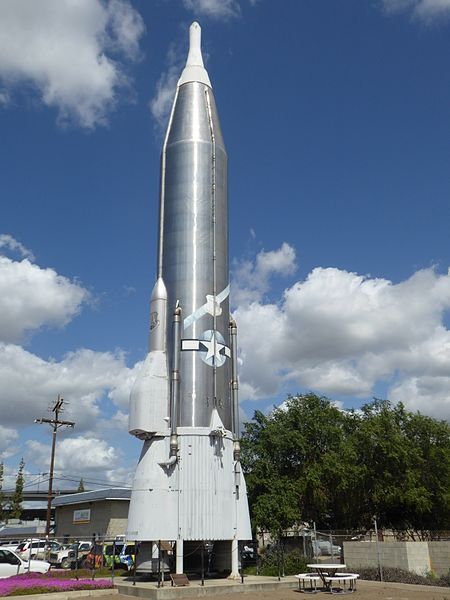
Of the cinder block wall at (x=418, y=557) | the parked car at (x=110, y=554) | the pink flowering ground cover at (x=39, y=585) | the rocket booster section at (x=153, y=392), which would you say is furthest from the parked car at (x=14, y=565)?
the cinder block wall at (x=418, y=557)

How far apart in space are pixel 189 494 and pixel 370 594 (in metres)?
7.31

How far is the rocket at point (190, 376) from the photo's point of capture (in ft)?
77.7

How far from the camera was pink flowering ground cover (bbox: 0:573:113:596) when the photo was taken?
2027cm

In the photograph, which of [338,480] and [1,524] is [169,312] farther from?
[1,524]

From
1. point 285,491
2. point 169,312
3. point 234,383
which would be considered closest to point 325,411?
point 285,491

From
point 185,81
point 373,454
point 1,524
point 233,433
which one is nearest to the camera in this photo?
point 233,433

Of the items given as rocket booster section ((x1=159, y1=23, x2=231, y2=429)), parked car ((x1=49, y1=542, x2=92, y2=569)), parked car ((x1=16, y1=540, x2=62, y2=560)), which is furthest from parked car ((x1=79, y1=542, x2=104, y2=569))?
rocket booster section ((x1=159, y1=23, x2=231, y2=429))

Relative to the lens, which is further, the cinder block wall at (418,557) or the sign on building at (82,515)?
the sign on building at (82,515)

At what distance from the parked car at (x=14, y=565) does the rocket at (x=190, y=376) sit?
494 centimetres

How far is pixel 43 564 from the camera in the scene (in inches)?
1033

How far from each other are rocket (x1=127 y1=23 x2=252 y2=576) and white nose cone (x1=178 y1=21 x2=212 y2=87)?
1154mm

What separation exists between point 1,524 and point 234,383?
60.1 metres

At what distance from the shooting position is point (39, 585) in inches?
828

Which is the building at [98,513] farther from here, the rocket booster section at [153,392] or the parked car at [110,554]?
A: the rocket booster section at [153,392]
